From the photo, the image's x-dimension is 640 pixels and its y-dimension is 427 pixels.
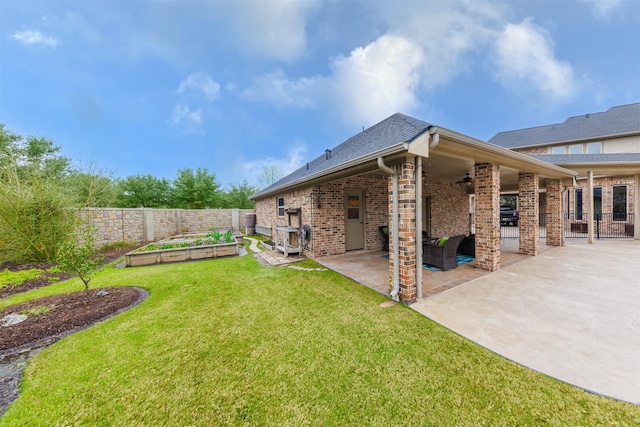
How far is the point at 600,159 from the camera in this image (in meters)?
9.11

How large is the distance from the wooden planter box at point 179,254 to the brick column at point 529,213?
9.71 m

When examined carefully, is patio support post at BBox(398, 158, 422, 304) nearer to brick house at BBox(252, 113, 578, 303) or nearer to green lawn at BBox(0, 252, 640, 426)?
brick house at BBox(252, 113, 578, 303)

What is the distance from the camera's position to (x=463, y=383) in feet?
6.82

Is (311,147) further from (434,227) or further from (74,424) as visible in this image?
(74,424)

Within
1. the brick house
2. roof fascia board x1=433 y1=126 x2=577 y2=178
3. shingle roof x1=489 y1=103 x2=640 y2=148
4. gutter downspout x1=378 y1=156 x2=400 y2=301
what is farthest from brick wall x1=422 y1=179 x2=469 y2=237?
shingle roof x1=489 y1=103 x2=640 y2=148

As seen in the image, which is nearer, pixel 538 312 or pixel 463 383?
pixel 463 383

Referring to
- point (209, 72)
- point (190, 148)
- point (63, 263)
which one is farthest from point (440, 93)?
point (190, 148)

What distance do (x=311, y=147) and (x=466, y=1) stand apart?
2178cm

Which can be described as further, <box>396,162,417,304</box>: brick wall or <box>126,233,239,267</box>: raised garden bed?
<box>126,233,239,267</box>: raised garden bed

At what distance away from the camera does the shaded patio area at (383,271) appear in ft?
14.7

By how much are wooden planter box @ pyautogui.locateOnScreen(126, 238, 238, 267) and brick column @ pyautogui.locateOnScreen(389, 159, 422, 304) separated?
641 cm

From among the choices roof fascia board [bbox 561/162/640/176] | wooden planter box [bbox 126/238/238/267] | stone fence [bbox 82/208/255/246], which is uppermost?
roof fascia board [bbox 561/162/640/176]

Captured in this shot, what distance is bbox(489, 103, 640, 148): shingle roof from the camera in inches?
568

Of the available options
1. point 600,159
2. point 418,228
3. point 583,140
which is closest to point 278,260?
point 418,228
